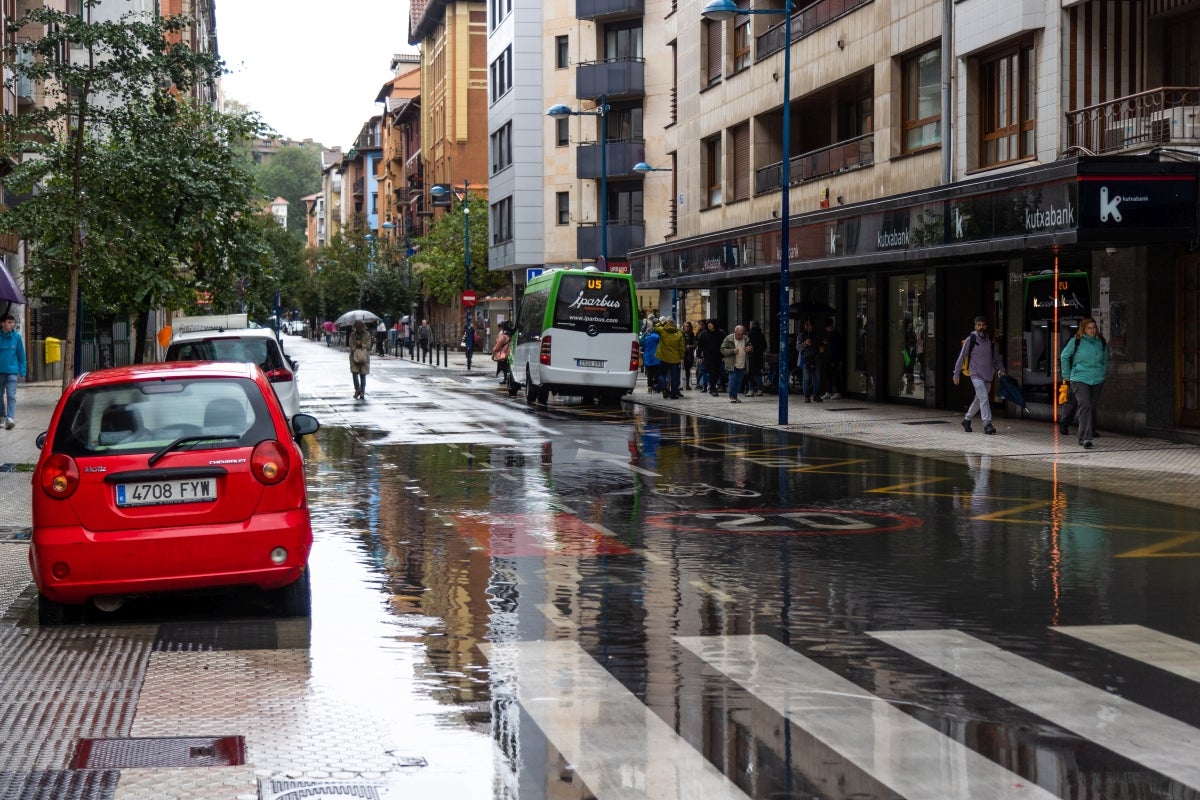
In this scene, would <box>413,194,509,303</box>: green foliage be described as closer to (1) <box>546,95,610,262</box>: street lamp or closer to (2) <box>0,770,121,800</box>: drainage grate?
(1) <box>546,95,610,262</box>: street lamp

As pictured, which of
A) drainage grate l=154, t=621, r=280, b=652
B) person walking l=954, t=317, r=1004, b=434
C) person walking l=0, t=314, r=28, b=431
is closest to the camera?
drainage grate l=154, t=621, r=280, b=652

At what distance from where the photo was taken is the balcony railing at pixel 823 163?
32.8 meters

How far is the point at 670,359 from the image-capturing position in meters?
36.1

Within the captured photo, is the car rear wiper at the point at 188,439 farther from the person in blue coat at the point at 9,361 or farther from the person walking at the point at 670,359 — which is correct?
the person walking at the point at 670,359

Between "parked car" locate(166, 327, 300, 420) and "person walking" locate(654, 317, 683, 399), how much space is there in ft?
48.7

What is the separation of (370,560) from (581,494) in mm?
4640

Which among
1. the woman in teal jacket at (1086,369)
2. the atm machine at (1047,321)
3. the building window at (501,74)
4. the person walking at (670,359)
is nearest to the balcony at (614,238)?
the building window at (501,74)

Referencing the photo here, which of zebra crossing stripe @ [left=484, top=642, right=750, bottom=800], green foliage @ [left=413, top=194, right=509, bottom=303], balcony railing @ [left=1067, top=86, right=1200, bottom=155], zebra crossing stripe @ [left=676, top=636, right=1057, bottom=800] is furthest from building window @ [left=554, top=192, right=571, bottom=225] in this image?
zebra crossing stripe @ [left=484, top=642, right=750, bottom=800]

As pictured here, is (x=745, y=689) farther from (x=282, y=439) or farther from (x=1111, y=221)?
(x=1111, y=221)

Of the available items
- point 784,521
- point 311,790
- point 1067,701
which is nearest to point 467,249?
point 784,521

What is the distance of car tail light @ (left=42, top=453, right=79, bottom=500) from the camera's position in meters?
8.67

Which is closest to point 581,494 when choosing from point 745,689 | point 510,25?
point 745,689

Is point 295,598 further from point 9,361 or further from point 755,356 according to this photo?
point 755,356

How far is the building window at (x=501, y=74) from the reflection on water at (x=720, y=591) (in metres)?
56.8
